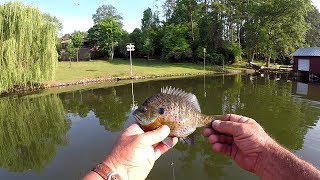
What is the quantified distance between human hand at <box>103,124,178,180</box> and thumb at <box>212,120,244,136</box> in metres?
0.63

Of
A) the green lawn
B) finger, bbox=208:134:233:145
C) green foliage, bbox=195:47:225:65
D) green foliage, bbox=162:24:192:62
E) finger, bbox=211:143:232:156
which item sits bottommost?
the green lawn

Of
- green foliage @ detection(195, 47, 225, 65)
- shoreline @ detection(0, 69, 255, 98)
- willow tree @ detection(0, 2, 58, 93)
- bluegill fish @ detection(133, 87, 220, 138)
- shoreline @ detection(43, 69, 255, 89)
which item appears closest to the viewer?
bluegill fish @ detection(133, 87, 220, 138)

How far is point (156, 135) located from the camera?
8.52 ft

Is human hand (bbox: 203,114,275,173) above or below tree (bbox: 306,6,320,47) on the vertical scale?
below

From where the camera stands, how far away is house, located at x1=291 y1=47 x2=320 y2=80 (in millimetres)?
37706

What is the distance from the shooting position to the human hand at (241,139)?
9.23 ft

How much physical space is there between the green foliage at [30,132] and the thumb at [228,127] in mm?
10424

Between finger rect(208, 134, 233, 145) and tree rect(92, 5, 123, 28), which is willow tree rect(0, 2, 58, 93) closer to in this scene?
finger rect(208, 134, 233, 145)

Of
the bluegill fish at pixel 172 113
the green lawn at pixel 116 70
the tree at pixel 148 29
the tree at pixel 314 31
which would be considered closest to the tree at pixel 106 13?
the tree at pixel 148 29

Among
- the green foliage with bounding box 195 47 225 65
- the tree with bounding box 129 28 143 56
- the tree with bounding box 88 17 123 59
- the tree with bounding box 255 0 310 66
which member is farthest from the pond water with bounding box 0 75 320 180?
the tree with bounding box 129 28 143 56

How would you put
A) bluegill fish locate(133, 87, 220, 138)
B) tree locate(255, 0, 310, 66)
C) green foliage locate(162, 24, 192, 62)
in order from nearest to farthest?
bluegill fish locate(133, 87, 220, 138) < tree locate(255, 0, 310, 66) < green foliage locate(162, 24, 192, 62)

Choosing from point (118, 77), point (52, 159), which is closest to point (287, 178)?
point (52, 159)

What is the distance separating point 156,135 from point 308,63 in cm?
4093

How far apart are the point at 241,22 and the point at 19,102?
41177 mm
